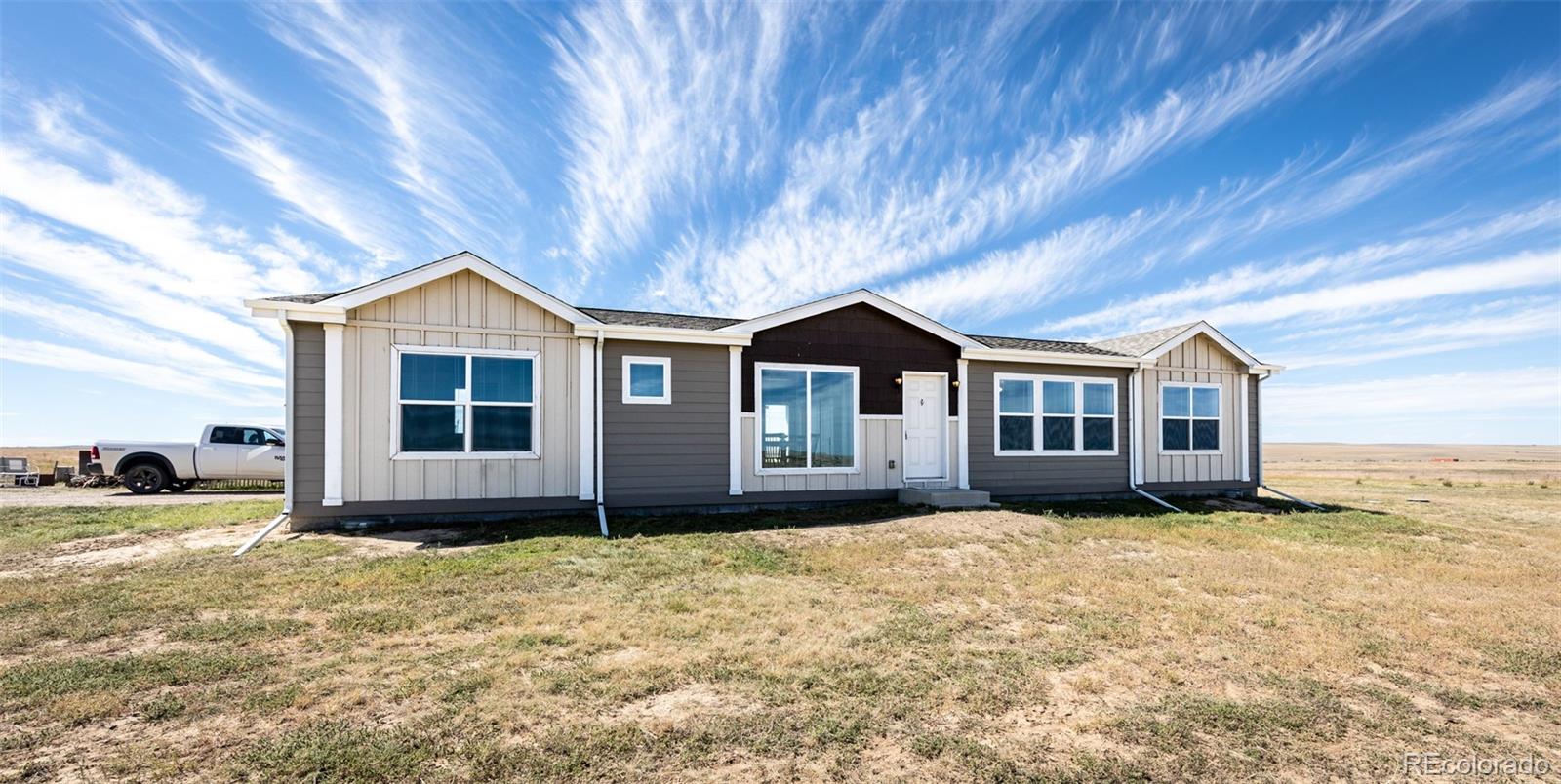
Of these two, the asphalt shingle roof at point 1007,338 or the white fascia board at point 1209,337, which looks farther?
the white fascia board at point 1209,337

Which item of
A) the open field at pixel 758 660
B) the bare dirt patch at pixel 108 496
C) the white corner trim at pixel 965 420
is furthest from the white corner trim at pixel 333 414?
the white corner trim at pixel 965 420

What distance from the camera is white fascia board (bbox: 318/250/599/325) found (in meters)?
9.21

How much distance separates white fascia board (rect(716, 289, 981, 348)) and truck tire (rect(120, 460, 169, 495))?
47.6 feet

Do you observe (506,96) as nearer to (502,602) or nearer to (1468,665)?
(502,602)

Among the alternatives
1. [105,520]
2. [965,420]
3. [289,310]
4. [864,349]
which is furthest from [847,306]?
[105,520]

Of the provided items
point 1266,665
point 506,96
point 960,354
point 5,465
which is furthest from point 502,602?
point 5,465

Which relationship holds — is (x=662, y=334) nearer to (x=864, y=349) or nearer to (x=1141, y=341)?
(x=864, y=349)

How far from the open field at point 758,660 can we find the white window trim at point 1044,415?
4864 mm

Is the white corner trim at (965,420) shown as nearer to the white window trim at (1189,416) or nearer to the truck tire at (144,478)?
the white window trim at (1189,416)

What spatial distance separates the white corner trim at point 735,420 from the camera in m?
11.4

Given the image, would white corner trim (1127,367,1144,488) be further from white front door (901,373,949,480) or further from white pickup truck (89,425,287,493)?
white pickup truck (89,425,287,493)

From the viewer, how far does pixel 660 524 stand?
33.1 feet

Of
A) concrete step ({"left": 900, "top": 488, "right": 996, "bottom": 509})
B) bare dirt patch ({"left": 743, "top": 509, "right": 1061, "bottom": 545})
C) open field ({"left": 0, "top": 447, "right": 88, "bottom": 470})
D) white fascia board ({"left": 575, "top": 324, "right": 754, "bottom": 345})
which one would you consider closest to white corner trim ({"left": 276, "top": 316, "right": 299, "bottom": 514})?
white fascia board ({"left": 575, "top": 324, "right": 754, "bottom": 345})

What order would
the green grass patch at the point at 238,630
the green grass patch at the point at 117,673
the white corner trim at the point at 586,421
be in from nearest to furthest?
the green grass patch at the point at 117,673 → the green grass patch at the point at 238,630 → the white corner trim at the point at 586,421
